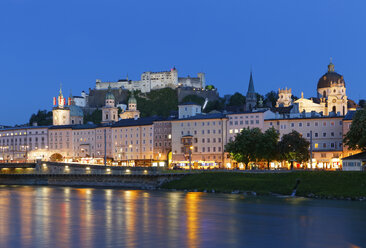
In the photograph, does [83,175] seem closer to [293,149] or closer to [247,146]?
[247,146]

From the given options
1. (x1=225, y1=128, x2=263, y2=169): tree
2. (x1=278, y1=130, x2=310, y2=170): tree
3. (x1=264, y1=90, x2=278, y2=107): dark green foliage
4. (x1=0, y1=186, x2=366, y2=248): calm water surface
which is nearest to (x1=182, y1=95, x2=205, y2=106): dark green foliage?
(x1=264, y1=90, x2=278, y2=107): dark green foliage

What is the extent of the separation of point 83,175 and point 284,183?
38.7m

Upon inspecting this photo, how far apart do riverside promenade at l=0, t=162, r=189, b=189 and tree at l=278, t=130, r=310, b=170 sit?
610 inches

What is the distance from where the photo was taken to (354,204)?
180ft

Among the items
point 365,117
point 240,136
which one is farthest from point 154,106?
point 365,117

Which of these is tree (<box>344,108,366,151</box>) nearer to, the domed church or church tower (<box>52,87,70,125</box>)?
the domed church

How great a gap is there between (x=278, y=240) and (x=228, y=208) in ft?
56.5

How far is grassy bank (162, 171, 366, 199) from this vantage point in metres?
62.1

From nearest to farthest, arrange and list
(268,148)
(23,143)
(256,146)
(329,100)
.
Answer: (256,146) < (268,148) < (329,100) < (23,143)

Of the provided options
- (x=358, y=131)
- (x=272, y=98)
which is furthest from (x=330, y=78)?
(x=358, y=131)

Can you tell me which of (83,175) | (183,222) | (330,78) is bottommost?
(183,222)

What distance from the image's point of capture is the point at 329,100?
5507 inches

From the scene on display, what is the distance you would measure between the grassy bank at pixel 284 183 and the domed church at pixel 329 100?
60761 millimetres

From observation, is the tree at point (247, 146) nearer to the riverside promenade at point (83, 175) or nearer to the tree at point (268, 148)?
the tree at point (268, 148)
